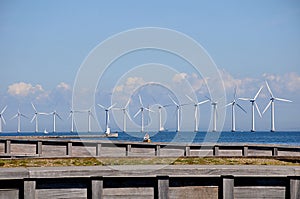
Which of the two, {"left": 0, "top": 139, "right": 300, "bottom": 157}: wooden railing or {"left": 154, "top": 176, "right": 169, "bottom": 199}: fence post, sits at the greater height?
{"left": 154, "top": 176, "right": 169, "bottom": 199}: fence post

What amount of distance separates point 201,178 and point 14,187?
10.6 feet

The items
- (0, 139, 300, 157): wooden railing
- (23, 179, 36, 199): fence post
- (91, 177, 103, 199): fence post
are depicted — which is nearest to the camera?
(23, 179, 36, 199): fence post

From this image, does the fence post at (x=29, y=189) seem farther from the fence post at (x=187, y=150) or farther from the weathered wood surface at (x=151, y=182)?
the fence post at (x=187, y=150)

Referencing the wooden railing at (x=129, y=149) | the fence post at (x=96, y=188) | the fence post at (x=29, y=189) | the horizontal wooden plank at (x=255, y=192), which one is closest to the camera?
the fence post at (x=29, y=189)

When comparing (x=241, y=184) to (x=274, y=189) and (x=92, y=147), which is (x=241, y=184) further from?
(x=92, y=147)

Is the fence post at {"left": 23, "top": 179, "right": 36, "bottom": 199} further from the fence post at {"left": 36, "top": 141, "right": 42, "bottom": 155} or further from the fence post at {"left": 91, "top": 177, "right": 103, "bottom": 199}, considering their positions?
the fence post at {"left": 36, "top": 141, "right": 42, "bottom": 155}

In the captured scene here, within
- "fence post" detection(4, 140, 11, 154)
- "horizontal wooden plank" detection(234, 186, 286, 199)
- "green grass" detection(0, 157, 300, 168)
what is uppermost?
"green grass" detection(0, 157, 300, 168)

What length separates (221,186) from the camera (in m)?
10.9

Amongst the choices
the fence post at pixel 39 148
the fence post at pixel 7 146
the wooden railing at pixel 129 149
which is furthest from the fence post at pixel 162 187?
the fence post at pixel 7 146

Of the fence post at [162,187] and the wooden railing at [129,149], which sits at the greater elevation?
the fence post at [162,187]

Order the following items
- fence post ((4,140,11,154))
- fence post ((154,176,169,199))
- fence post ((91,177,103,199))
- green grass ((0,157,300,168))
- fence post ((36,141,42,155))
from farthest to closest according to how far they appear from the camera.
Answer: fence post ((4,140,11,154)) < fence post ((36,141,42,155)) < green grass ((0,157,300,168)) < fence post ((154,176,169,199)) < fence post ((91,177,103,199))

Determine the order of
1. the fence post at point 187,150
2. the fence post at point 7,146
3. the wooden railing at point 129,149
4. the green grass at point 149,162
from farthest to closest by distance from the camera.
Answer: the fence post at point 7,146 < the fence post at point 187,150 < the wooden railing at point 129,149 < the green grass at point 149,162

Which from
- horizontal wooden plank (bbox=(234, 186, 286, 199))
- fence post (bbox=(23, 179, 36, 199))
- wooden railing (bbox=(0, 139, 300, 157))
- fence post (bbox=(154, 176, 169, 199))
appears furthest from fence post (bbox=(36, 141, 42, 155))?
horizontal wooden plank (bbox=(234, 186, 286, 199))

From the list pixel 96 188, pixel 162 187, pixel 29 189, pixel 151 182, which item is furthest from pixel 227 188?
pixel 29 189
